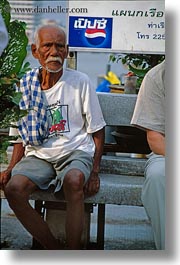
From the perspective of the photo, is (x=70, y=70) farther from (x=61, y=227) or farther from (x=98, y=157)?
(x=61, y=227)

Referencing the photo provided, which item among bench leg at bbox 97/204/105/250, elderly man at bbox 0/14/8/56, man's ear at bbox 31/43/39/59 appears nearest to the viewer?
elderly man at bbox 0/14/8/56

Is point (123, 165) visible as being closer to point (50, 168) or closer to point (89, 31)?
point (50, 168)

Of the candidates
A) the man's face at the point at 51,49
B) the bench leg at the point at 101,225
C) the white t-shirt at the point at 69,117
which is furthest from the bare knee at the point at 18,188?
the man's face at the point at 51,49

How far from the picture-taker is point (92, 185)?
12.9 ft

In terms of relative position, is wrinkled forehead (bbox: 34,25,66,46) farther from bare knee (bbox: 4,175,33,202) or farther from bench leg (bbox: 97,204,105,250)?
bench leg (bbox: 97,204,105,250)

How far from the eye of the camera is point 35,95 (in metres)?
3.88

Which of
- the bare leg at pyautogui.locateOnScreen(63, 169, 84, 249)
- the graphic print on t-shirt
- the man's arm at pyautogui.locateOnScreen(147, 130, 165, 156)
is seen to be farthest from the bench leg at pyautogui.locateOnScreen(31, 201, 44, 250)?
the man's arm at pyautogui.locateOnScreen(147, 130, 165, 156)

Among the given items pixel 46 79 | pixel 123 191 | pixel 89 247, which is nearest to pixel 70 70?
pixel 46 79

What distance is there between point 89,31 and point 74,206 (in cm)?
98

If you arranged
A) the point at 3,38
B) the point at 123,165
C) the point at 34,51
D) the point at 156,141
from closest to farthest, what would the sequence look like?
the point at 3,38
the point at 34,51
the point at 156,141
the point at 123,165

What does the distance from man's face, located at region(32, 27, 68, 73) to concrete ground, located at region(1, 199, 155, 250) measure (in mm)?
805

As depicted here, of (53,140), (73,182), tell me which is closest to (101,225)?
(73,182)

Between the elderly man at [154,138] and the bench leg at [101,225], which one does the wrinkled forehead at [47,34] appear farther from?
the bench leg at [101,225]

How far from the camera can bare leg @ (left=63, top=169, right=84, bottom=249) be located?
12.7ft
